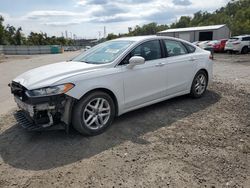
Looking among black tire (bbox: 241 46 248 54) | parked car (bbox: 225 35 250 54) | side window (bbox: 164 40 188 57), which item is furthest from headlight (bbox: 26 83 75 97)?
black tire (bbox: 241 46 248 54)

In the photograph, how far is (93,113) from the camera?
3799 millimetres

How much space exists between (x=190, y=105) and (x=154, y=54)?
1502mm

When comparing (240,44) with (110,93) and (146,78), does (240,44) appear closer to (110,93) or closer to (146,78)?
(146,78)

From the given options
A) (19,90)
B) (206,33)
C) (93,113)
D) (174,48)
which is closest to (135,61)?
(93,113)

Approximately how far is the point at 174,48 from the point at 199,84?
122 centimetres

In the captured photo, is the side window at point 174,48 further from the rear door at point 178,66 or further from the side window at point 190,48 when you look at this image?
the side window at point 190,48

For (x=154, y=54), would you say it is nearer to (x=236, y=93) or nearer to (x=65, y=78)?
(x=65, y=78)

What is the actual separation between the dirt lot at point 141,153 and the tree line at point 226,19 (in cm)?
4119

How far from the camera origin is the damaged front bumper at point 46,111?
3.36 meters

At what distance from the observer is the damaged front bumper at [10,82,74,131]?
3.36 meters

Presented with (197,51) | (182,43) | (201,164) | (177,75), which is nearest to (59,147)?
(201,164)

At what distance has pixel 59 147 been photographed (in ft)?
11.5

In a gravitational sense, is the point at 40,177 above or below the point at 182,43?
below

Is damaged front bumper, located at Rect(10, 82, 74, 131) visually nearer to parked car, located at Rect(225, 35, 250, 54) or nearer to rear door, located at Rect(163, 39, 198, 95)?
rear door, located at Rect(163, 39, 198, 95)
